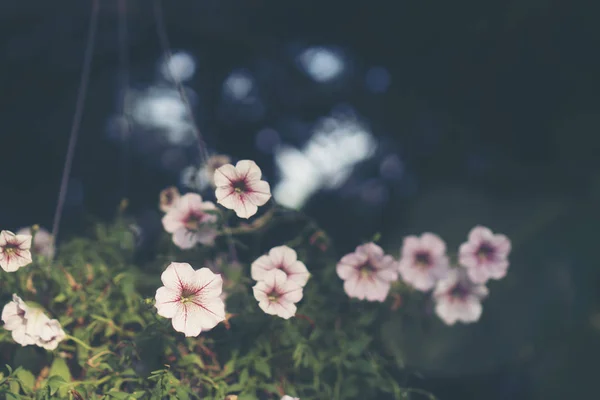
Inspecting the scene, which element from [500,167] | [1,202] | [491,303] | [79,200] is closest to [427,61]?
[500,167]

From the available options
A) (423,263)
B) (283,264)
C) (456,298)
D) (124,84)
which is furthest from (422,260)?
(124,84)

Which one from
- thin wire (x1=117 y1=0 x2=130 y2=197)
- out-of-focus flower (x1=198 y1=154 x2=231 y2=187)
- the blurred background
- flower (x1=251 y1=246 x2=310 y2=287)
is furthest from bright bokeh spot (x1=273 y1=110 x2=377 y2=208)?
flower (x1=251 y1=246 x2=310 y2=287)

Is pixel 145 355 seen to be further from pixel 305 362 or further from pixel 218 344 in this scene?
pixel 305 362

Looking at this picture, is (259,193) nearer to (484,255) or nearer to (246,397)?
(246,397)

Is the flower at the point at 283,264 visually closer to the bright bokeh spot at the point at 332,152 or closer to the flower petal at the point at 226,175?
the flower petal at the point at 226,175

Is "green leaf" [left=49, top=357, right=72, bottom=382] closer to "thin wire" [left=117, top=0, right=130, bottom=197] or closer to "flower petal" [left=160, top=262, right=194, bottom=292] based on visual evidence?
"flower petal" [left=160, top=262, right=194, bottom=292]

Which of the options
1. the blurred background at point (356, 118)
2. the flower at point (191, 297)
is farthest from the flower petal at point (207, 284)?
the blurred background at point (356, 118)
